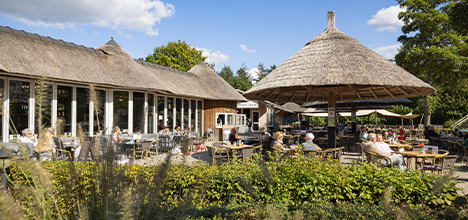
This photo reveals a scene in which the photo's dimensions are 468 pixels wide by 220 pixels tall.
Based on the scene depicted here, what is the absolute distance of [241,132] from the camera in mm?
22516

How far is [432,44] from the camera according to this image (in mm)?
19859

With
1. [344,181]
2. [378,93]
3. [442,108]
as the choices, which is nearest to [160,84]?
[378,93]

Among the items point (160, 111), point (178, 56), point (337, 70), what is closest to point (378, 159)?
point (337, 70)

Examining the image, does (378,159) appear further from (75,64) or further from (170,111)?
(170,111)

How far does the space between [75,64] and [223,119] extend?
33.1 ft

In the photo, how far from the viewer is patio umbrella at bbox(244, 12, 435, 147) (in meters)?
6.44

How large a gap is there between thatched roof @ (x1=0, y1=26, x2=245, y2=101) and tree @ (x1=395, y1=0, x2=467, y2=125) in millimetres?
15960

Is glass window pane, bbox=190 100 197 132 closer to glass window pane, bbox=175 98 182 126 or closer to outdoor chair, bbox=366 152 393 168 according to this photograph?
glass window pane, bbox=175 98 182 126

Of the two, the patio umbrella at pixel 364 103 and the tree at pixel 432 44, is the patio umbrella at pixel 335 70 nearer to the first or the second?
the patio umbrella at pixel 364 103

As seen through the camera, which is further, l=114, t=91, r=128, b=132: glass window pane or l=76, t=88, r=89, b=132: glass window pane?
l=114, t=91, r=128, b=132: glass window pane

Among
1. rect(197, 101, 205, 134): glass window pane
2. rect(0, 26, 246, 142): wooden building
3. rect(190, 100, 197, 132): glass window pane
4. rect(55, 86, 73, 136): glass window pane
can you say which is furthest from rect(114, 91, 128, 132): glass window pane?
rect(197, 101, 205, 134): glass window pane

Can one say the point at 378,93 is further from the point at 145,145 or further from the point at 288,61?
the point at 145,145

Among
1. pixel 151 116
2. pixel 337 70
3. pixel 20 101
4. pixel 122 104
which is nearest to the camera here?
pixel 337 70

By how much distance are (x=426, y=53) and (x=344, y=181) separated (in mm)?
19935
